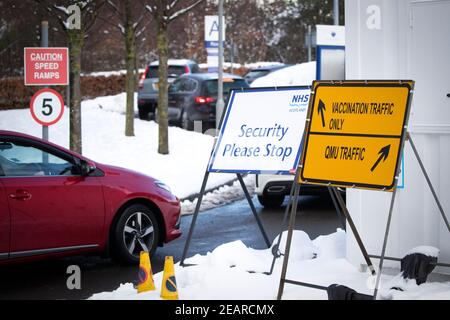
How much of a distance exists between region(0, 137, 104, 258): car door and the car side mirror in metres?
0.05

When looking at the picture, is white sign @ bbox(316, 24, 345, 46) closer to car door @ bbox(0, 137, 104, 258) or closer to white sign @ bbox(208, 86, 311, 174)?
white sign @ bbox(208, 86, 311, 174)

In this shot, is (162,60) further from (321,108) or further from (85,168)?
(321,108)

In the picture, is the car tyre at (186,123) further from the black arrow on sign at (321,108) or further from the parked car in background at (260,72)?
the black arrow on sign at (321,108)

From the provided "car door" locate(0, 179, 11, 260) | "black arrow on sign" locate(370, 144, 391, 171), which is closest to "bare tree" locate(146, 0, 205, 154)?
"car door" locate(0, 179, 11, 260)

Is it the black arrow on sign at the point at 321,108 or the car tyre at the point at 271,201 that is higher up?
the black arrow on sign at the point at 321,108

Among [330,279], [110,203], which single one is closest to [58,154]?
[110,203]

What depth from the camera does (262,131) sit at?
848 centimetres

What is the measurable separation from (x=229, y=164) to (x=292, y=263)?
109 cm

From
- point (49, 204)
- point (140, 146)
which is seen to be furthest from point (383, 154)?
point (140, 146)

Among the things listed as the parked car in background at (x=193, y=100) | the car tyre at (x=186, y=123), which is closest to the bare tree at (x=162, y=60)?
the parked car in background at (x=193, y=100)

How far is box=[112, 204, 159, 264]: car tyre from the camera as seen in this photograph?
30.9 ft

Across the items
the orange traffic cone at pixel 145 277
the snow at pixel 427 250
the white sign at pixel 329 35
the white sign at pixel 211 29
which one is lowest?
the orange traffic cone at pixel 145 277

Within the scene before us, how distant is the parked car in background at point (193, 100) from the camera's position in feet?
82.8

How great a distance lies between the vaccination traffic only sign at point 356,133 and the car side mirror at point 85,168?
2.93 m
